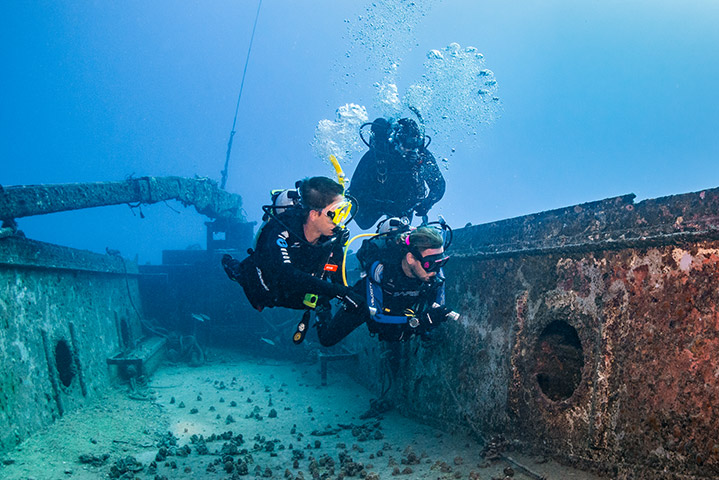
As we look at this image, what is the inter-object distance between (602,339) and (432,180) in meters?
5.15

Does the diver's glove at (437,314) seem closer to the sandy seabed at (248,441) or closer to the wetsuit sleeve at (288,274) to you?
the wetsuit sleeve at (288,274)

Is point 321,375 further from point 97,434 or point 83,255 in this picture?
point 83,255

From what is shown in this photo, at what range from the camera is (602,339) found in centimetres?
314

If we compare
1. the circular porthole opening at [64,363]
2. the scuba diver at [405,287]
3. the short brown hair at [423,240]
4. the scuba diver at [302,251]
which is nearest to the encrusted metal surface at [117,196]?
the circular porthole opening at [64,363]

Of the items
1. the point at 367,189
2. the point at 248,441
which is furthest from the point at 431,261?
the point at 248,441

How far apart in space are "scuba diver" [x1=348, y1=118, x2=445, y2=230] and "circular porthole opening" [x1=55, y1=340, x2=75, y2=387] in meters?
5.66

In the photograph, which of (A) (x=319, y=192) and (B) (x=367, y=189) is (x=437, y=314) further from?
(B) (x=367, y=189)

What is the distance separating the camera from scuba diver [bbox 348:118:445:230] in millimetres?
7406

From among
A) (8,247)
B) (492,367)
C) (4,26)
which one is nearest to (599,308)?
(492,367)

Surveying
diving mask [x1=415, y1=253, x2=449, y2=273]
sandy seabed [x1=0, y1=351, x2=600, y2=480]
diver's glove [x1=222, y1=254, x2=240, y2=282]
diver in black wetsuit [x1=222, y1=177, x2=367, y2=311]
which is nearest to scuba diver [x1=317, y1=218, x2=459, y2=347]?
diving mask [x1=415, y1=253, x2=449, y2=273]

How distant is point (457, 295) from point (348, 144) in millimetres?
9246

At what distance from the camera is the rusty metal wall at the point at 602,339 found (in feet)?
8.55

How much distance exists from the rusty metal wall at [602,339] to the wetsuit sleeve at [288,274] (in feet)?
5.85

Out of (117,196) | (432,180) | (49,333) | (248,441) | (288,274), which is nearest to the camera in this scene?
(288,274)
